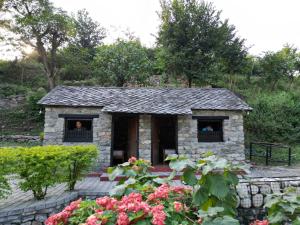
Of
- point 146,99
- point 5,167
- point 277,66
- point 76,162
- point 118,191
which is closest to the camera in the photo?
point 118,191

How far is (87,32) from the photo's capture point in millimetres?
28906

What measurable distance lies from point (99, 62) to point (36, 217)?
15.6 m

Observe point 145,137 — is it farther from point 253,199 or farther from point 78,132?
point 253,199

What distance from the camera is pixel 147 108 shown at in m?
10.4

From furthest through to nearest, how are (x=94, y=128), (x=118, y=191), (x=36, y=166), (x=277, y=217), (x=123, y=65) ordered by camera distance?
(x=123, y=65) → (x=94, y=128) → (x=36, y=166) → (x=118, y=191) → (x=277, y=217)

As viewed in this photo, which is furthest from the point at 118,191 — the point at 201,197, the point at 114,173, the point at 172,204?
the point at 201,197

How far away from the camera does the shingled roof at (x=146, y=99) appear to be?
10359mm

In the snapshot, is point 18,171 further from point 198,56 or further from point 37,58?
point 37,58

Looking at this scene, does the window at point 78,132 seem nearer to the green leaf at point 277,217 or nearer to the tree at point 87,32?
the green leaf at point 277,217

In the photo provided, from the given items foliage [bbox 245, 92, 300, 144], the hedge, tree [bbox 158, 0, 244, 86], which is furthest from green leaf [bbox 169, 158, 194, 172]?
tree [bbox 158, 0, 244, 86]

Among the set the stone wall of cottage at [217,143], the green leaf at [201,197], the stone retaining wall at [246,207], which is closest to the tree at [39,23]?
the stone wall of cottage at [217,143]

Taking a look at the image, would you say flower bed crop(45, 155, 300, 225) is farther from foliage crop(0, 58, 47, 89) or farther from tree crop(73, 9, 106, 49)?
tree crop(73, 9, 106, 49)

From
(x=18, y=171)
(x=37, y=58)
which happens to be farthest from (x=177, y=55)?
(x=37, y=58)

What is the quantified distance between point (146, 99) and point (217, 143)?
3.26m
